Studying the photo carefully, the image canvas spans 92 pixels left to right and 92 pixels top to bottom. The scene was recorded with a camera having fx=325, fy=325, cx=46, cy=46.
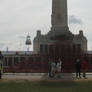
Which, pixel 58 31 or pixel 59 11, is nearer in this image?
pixel 59 11

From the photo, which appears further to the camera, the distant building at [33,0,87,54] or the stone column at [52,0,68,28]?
the distant building at [33,0,87,54]

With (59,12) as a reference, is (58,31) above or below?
below

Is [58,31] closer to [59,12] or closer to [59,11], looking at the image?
[59,12]

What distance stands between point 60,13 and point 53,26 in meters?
3.96

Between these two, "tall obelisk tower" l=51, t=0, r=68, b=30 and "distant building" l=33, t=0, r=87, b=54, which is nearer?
"tall obelisk tower" l=51, t=0, r=68, b=30

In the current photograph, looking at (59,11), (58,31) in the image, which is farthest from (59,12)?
(58,31)

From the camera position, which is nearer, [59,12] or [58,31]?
[59,12]

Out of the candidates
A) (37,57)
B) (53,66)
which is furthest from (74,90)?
(37,57)

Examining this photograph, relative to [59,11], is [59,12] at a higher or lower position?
lower

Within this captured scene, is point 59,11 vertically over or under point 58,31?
over

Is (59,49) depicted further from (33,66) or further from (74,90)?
(74,90)

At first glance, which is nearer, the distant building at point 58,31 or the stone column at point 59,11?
the stone column at point 59,11

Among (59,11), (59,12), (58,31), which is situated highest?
(59,11)

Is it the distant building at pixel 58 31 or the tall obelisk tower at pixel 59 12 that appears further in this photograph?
the distant building at pixel 58 31
